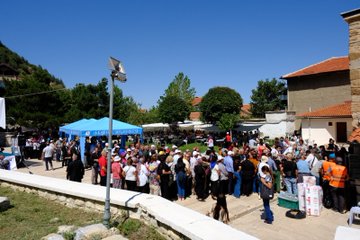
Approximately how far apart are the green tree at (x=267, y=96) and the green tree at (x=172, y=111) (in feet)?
79.3

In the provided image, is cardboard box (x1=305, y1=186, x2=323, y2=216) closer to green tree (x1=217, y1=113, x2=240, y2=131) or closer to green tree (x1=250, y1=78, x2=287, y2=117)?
green tree (x1=217, y1=113, x2=240, y2=131)

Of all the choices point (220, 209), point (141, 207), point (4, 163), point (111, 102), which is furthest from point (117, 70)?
point (4, 163)

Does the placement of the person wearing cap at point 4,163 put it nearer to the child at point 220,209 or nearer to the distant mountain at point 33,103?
the child at point 220,209

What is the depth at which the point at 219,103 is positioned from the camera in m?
33.5

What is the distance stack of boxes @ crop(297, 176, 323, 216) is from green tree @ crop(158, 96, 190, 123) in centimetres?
2876

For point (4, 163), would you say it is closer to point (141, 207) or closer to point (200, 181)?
point (200, 181)

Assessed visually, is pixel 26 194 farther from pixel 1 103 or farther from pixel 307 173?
pixel 307 173

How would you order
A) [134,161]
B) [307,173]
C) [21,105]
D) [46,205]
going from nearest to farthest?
[46,205] → [307,173] → [134,161] → [21,105]

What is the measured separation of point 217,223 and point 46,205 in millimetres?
4304

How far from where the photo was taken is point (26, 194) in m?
7.28

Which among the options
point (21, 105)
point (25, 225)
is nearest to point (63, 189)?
point (25, 225)

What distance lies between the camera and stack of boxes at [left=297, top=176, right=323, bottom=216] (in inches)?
290

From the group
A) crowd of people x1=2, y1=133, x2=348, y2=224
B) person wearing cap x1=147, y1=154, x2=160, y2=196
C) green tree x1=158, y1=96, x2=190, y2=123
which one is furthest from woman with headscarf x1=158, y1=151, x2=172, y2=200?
green tree x1=158, y1=96, x2=190, y2=123

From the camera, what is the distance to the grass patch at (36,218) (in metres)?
4.82
